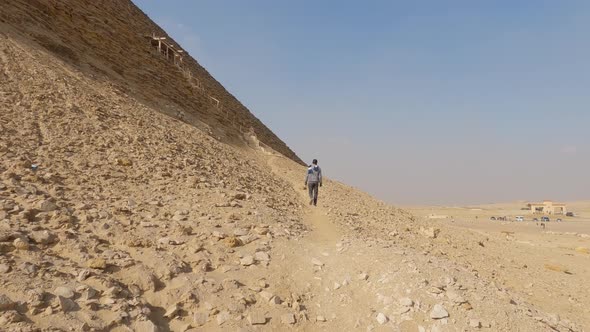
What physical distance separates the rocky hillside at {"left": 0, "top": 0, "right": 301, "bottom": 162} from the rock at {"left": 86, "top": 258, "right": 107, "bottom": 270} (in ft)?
35.7

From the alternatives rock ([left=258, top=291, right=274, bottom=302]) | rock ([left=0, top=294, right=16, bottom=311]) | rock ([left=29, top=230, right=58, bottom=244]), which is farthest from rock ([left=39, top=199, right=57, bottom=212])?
rock ([left=258, top=291, right=274, bottom=302])

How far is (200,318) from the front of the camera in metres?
4.58

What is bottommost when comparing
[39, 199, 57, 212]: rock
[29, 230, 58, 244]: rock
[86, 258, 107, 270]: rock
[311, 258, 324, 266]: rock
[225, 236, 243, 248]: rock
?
[311, 258, 324, 266]: rock

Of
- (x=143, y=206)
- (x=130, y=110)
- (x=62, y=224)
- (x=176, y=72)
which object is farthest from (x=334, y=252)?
(x=176, y=72)

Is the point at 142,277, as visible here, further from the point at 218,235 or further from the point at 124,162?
the point at 124,162

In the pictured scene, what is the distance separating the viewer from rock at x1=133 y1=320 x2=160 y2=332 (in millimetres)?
4145

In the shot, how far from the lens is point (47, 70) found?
11844 mm

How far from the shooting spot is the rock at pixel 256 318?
470cm

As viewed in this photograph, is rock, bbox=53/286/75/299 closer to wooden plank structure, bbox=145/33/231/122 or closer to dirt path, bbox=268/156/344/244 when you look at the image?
dirt path, bbox=268/156/344/244

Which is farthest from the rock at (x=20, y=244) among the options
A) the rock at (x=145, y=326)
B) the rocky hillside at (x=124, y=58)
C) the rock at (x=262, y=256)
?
the rocky hillside at (x=124, y=58)

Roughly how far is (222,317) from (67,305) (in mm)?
1659

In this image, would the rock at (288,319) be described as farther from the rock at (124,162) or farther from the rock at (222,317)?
the rock at (124,162)

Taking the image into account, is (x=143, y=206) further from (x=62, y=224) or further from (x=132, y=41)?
(x=132, y=41)

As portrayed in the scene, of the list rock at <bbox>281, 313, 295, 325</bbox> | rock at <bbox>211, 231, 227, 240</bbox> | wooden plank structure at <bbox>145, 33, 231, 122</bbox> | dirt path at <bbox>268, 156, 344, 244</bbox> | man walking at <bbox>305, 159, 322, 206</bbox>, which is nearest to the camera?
rock at <bbox>281, 313, 295, 325</bbox>
